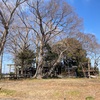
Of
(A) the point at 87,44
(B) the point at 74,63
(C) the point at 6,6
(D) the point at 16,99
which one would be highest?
(C) the point at 6,6

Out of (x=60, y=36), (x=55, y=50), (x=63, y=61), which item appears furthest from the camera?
(x=63, y=61)

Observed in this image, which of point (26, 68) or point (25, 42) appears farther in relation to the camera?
point (26, 68)

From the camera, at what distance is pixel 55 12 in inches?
1074

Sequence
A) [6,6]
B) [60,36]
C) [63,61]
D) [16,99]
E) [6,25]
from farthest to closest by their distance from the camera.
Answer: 1. [63,61]
2. [60,36]
3. [6,6]
4. [6,25]
5. [16,99]

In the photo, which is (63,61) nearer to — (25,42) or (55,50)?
(55,50)

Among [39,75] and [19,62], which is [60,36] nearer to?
[39,75]

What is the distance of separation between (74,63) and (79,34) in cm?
819

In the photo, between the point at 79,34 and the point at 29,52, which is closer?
the point at 79,34

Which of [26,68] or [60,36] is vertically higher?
[60,36]

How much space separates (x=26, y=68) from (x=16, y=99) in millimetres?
26968

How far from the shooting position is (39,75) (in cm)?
2770

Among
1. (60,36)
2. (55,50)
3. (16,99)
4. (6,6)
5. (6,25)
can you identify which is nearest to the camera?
(16,99)

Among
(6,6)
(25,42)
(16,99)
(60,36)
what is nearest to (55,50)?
(60,36)

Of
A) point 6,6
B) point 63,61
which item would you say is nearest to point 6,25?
point 6,6
